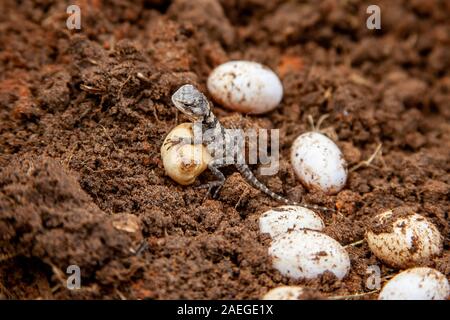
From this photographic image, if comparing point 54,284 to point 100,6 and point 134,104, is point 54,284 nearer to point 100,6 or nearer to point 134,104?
point 134,104

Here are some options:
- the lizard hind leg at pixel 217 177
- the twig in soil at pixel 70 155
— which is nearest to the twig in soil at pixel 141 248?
the lizard hind leg at pixel 217 177

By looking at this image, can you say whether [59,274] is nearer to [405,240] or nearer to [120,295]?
[120,295]

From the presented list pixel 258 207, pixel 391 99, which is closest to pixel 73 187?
pixel 258 207

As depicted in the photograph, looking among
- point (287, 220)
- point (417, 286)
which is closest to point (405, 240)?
point (417, 286)

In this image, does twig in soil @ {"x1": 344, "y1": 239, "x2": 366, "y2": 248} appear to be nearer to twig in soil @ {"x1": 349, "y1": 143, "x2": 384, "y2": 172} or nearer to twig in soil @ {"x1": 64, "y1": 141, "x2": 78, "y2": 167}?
twig in soil @ {"x1": 349, "y1": 143, "x2": 384, "y2": 172}

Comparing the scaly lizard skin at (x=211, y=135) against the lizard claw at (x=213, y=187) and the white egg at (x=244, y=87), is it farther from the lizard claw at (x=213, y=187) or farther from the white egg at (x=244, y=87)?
the white egg at (x=244, y=87)
